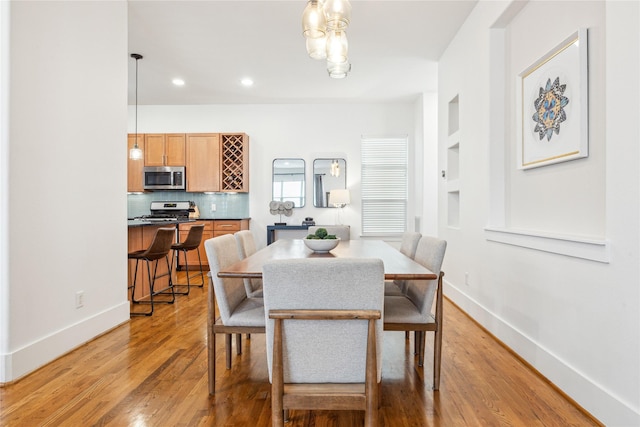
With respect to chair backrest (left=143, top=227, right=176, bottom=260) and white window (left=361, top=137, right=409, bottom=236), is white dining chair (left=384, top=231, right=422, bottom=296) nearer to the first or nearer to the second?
chair backrest (left=143, top=227, right=176, bottom=260)

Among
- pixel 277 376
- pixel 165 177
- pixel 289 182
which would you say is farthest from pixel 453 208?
pixel 165 177

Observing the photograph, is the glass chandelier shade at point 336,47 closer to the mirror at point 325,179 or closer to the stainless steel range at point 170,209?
the mirror at point 325,179

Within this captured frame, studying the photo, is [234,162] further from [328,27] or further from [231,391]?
[231,391]

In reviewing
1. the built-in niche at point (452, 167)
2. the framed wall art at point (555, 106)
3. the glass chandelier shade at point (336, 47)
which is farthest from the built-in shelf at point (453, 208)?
the glass chandelier shade at point (336, 47)

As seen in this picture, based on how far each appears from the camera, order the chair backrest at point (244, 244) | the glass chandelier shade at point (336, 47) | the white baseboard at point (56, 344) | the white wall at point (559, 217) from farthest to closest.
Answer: the chair backrest at point (244, 244) → the glass chandelier shade at point (336, 47) → the white baseboard at point (56, 344) → the white wall at point (559, 217)

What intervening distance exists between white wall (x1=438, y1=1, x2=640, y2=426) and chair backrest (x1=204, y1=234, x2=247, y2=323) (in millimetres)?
1848

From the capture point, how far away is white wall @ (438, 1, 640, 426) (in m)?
1.61

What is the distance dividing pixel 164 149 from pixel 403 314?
551 centimetres

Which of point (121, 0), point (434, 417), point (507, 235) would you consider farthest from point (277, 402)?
point (121, 0)

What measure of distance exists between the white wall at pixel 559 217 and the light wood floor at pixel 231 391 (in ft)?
0.81

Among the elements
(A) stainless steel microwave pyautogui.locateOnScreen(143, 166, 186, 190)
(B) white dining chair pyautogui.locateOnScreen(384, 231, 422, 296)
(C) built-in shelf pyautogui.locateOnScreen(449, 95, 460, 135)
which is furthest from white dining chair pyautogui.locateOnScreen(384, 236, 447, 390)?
(A) stainless steel microwave pyautogui.locateOnScreen(143, 166, 186, 190)

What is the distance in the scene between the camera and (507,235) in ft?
9.04

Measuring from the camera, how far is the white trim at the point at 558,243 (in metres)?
1.76

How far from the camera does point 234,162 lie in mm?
6332
